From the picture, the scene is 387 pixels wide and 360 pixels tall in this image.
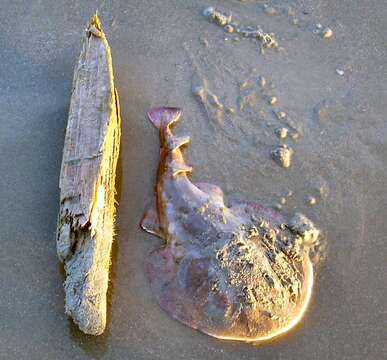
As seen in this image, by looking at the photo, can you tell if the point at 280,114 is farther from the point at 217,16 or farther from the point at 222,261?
the point at 222,261

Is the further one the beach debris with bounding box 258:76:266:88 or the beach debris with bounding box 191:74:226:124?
the beach debris with bounding box 258:76:266:88

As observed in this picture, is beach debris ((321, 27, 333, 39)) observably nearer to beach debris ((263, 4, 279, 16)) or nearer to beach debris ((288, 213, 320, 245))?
beach debris ((263, 4, 279, 16))

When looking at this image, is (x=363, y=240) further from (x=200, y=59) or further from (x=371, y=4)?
(x=371, y=4)

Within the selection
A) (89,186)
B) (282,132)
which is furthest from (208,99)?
(89,186)

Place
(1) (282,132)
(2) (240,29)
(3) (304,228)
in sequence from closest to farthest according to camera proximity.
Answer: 1. (3) (304,228)
2. (1) (282,132)
3. (2) (240,29)

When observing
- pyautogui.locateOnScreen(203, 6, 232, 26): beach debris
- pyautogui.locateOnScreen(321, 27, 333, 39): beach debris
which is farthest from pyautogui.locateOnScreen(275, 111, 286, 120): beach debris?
pyautogui.locateOnScreen(203, 6, 232, 26): beach debris

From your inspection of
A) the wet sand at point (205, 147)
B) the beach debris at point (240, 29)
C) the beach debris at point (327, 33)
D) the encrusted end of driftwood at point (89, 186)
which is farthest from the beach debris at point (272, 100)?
the encrusted end of driftwood at point (89, 186)
